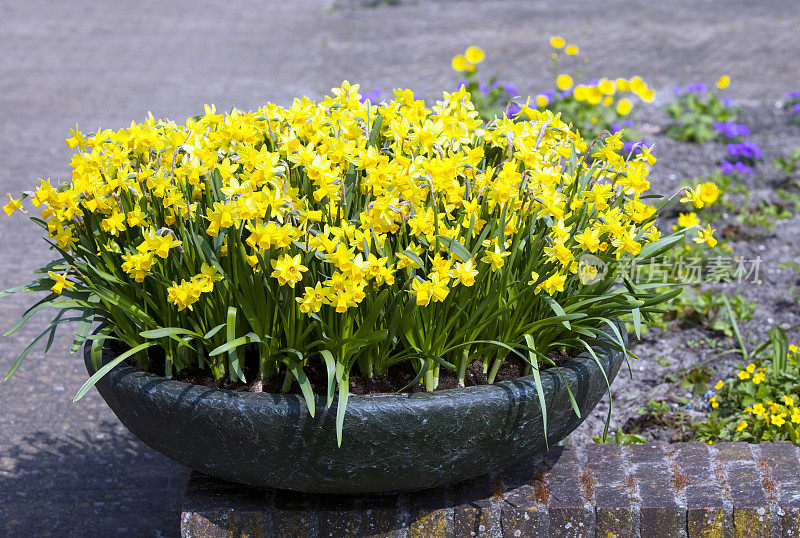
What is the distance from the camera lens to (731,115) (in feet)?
17.6

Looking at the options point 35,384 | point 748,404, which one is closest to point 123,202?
point 35,384

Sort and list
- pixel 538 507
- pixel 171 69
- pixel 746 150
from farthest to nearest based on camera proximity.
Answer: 1. pixel 171 69
2. pixel 746 150
3. pixel 538 507

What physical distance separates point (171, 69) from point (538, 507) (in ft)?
20.7

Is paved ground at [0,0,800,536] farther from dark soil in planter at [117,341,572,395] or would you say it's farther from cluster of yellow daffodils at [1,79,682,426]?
cluster of yellow daffodils at [1,79,682,426]

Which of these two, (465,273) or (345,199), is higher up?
(345,199)

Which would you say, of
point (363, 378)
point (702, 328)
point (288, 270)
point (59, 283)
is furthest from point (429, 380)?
point (702, 328)

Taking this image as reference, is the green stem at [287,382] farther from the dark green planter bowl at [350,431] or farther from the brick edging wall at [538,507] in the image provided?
the brick edging wall at [538,507]

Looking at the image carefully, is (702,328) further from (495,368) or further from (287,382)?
(287,382)

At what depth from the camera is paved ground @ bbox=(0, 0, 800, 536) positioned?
2855 millimetres

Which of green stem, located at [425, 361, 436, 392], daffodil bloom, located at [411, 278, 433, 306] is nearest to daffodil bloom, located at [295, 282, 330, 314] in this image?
daffodil bloom, located at [411, 278, 433, 306]

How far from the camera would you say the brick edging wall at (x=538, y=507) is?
204 cm

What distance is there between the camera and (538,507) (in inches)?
81.5

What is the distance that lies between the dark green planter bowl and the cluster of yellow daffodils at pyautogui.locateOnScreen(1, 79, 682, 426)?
9 centimetres

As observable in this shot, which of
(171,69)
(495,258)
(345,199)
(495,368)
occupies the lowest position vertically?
(495,368)
